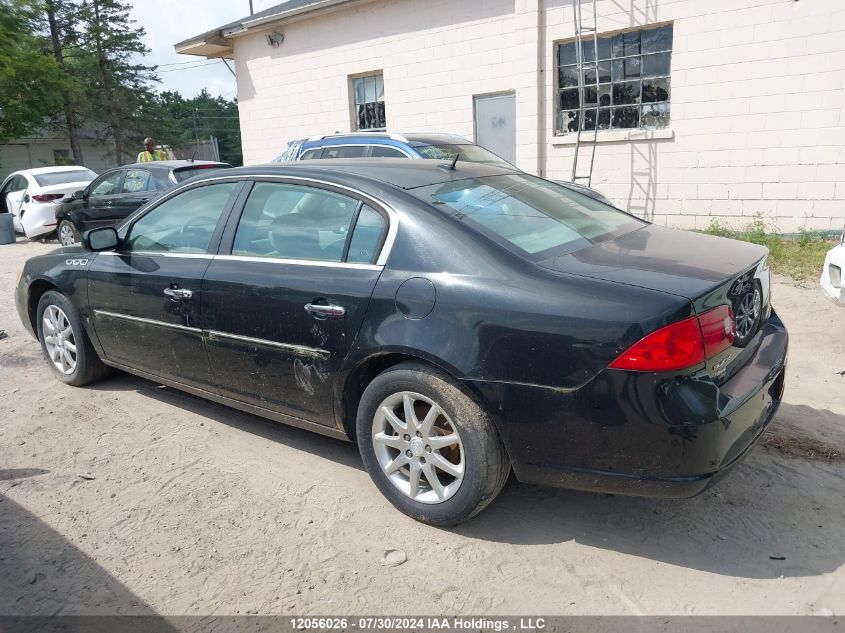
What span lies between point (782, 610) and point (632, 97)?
922 centimetres

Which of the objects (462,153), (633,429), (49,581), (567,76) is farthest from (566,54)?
(49,581)

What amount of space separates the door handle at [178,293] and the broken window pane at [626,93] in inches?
336

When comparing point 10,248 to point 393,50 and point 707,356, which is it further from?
point 707,356

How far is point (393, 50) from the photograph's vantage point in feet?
42.1

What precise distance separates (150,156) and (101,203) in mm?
1666

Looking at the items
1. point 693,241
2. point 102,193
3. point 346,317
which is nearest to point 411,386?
point 346,317

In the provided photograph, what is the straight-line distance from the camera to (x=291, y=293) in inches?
131

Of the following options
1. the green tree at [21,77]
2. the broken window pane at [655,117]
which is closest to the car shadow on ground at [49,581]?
the broken window pane at [655,117]

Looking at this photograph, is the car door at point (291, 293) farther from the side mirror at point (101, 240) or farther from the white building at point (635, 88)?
the white building at point (635, 88)

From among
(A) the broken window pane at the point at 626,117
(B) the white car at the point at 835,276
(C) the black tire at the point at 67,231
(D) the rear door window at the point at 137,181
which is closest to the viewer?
(B) the white car at the point at 835,276

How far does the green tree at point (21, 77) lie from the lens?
23352 millimetres

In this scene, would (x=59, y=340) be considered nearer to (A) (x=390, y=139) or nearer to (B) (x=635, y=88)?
(A) (x=390, y=139)

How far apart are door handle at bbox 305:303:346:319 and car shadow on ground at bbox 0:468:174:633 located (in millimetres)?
1393

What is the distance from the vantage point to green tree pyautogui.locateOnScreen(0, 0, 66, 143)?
76.6 ft
